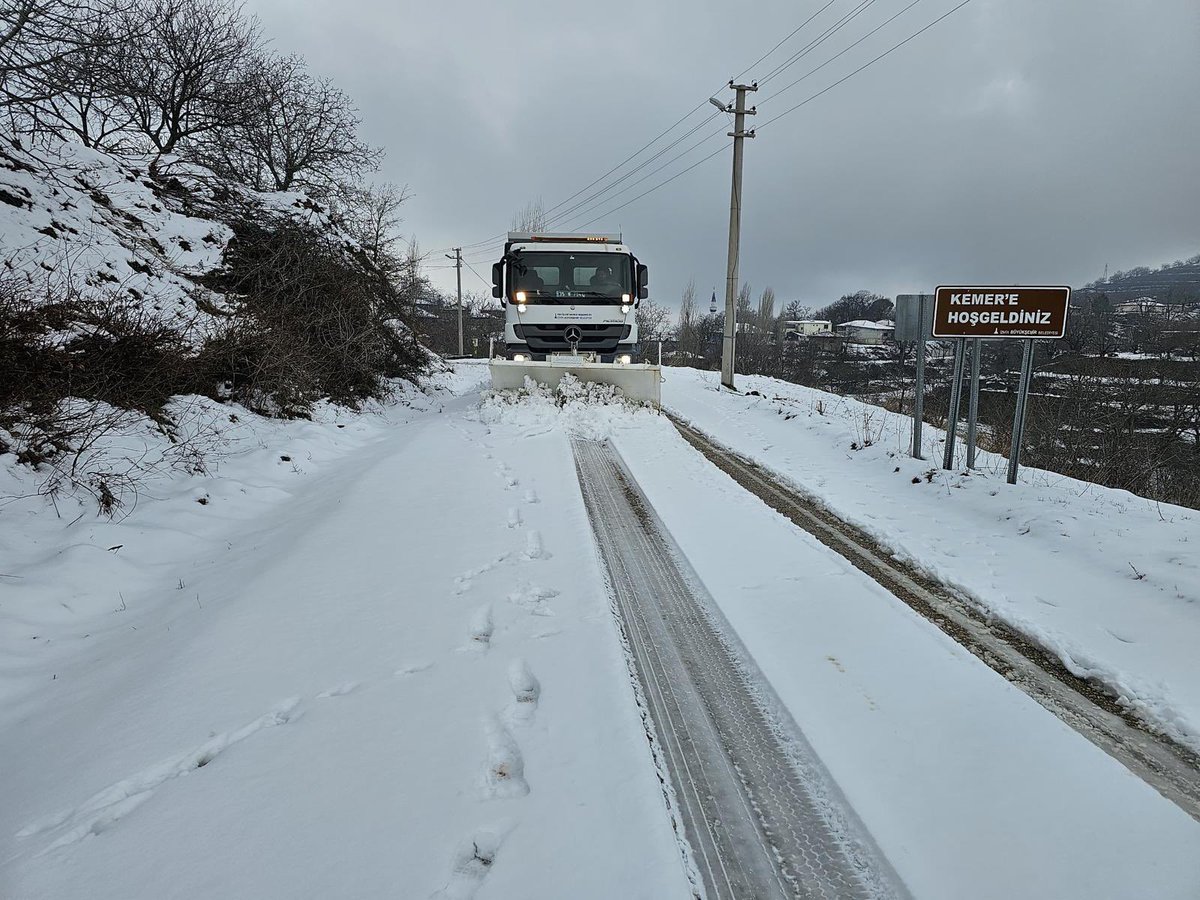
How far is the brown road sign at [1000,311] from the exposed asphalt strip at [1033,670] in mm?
2625

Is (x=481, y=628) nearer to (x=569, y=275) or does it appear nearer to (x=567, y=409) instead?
(x=567, y=409)

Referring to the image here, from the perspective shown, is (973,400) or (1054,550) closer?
(1054,550)

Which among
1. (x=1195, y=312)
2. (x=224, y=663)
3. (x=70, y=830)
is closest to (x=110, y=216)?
(x=224, y=663)

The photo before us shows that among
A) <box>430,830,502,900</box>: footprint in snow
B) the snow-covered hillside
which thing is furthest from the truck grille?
<box>430,830,502,900</box>: footprint in snow

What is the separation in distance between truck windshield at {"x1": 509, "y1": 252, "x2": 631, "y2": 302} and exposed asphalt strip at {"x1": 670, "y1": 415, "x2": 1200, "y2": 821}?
6.72 m

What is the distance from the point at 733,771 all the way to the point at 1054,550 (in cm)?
366

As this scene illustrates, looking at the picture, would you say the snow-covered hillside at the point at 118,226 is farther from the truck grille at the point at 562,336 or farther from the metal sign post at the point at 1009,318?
the metal sign post at the point at 1009,318

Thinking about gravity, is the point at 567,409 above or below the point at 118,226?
below

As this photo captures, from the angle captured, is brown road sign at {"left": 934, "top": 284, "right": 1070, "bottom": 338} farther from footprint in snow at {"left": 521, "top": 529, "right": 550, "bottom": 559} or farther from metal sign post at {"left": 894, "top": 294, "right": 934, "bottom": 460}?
footprint in snow at {"left": 521, "top": 529, "right": 550, "bottom": 559}

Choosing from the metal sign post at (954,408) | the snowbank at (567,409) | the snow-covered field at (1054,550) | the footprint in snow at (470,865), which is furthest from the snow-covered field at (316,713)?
the metal sign post at (954,408)

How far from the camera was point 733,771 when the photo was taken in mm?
2260

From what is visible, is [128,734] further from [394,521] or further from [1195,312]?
[1195,312]

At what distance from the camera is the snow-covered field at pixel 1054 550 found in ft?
9.75

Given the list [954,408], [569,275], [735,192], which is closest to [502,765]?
[954,408]
